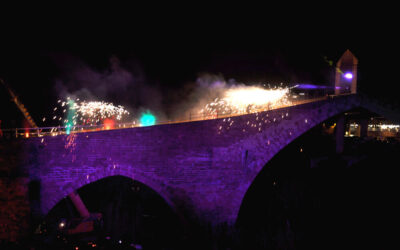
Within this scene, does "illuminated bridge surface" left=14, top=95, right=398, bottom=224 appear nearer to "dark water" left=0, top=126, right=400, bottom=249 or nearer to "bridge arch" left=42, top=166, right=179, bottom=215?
"bridge arch" left=42, top=166, right=179, bottom=215

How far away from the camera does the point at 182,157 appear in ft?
32.0

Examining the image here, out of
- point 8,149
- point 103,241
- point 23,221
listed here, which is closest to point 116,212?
point 103,241

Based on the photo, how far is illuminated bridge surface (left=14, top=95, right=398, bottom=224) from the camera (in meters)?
8.76

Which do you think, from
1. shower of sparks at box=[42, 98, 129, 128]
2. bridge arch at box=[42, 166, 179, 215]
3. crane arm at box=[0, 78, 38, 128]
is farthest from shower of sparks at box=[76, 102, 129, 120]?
bridge arch at box=[42, 166, 179, 215]

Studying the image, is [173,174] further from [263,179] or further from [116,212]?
[263,179]

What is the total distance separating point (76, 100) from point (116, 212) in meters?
7.53

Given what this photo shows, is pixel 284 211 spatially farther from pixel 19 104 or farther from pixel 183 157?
pixel 19 104

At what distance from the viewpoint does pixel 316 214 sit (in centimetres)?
1152

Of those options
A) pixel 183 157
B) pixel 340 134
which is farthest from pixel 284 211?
pixel 183 157

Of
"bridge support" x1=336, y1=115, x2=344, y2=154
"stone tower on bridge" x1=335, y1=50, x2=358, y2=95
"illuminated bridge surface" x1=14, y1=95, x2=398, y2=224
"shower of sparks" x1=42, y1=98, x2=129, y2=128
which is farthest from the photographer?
"shower of sparks" x1=42, y1=98, x2=129, y2=128

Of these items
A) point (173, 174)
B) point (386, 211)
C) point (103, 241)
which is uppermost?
point (173, 174)

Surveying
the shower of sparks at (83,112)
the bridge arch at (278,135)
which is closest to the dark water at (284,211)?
the bridge arch at (278,135)

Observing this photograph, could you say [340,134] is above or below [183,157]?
above

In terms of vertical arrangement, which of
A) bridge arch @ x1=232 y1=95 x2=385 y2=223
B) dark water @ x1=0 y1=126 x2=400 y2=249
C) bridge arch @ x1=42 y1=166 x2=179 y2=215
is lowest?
dark water @ x1=0 y1=126 x2=400 y2=249
